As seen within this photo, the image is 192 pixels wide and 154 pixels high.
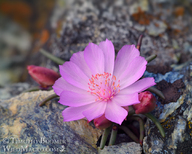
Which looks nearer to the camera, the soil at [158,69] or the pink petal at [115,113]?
the pink petal at [115,113]

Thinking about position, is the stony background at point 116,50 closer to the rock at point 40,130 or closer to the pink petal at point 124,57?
the rock at point 40,130

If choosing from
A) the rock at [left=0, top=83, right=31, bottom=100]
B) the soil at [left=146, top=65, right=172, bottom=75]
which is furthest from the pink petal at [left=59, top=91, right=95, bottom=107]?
the rock at [left=0, top=83, right=31, bottom=100]

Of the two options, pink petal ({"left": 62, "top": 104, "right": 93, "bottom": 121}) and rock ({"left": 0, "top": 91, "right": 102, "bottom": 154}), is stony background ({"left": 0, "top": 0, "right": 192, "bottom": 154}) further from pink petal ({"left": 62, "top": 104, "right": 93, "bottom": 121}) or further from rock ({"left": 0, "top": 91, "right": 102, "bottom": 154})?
pink petal ({"left": 62, "top": 104, "right": 93, "bottom": 121})

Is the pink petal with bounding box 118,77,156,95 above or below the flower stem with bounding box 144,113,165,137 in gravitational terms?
above

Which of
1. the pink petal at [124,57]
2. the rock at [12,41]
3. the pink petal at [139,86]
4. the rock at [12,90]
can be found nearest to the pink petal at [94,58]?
the pink petal at [124,57]

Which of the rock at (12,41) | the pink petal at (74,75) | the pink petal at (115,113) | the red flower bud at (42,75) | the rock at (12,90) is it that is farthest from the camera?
the rock at (12,41)

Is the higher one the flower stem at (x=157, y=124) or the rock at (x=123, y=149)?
the flower stem at (x=157, y=124)

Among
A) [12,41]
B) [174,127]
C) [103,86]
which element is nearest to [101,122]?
[103,86]
